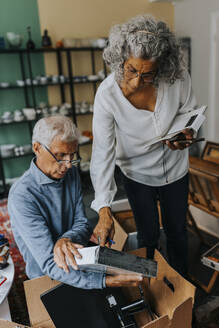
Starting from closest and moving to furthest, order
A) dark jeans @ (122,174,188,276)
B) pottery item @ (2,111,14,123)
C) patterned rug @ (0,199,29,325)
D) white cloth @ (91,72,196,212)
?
white cloth @ (91,72,196,212)
dark jeans @ (122,174,188,276)
patterned rug @ (0,199,29,325)
pottery item @ (2,111,14,123)

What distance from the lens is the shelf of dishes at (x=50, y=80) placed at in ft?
12.2

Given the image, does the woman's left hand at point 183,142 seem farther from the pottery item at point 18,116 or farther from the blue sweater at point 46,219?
the pottery item at point 18,116

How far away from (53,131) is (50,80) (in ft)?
9.76

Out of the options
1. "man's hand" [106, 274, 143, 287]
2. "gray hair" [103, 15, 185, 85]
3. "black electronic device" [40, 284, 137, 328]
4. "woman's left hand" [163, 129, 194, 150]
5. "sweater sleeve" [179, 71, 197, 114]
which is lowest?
"black electronic device" [40, 284, 137, 328]

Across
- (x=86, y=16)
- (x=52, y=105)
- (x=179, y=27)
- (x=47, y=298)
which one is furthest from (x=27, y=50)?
(x=47, y=298)

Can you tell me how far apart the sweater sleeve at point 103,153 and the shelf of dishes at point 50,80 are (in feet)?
8.84

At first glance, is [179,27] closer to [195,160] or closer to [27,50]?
[27,50]

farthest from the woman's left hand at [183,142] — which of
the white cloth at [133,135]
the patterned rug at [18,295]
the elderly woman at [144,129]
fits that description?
the patterned rug at [18,295]

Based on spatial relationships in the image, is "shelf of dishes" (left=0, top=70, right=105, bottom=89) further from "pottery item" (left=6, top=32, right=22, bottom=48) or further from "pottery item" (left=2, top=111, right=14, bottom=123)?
"pottery item" (left=6, top=32, right=22, bottom=48)

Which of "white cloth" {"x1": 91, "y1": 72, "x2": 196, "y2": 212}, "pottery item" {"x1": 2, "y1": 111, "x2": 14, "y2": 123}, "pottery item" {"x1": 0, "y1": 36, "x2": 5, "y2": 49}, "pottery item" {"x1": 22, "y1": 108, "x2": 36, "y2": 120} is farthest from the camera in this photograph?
"pottery item" {"x1": 22, "y1": 108, "x2": 36, "y2": 120}

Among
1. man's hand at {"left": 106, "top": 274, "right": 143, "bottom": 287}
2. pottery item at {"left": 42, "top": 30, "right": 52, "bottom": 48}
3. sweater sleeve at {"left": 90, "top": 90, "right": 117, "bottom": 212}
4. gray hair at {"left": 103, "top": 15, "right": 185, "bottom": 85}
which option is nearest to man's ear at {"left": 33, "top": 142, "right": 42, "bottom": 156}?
sweater sleeve at {"left": 90, "top": 90, "right": 117, "bottom": 212}

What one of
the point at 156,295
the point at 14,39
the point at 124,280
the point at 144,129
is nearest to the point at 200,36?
the point at 14,39

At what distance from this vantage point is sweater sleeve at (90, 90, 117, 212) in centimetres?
130

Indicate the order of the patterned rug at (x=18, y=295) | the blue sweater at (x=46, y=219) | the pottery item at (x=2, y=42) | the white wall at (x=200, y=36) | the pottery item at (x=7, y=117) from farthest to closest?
1. the white wall at (x=200, y=36)
2. the pottery item at (x=7, y=117)
3. the pottery item at (x=2, y=42)
4. the patterned rug at (x=18, y=295)
5. the blue sweater at (x=46, y=219)
